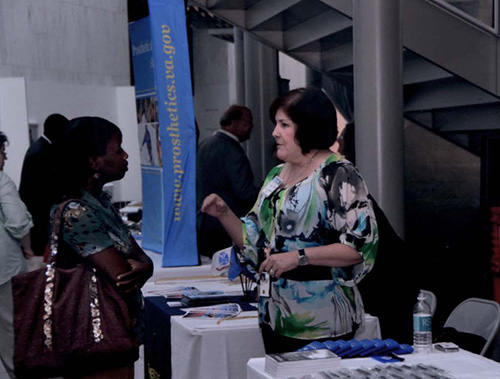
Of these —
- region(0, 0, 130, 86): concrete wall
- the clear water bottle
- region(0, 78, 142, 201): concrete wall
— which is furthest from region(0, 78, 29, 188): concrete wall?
the clear water bottle

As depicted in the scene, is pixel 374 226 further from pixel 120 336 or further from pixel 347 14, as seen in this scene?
pixel 347 14

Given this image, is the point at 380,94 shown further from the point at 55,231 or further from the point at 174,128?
the point at 55,231

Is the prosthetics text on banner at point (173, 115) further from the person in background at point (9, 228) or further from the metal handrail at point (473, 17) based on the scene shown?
the metal handrail at point (473, 17)

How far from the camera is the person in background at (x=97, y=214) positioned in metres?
2.22

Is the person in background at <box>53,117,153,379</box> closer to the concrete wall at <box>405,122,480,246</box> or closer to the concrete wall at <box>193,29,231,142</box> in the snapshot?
the concrete wall at <box>405,122,480,246</box>

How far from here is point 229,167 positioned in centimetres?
504

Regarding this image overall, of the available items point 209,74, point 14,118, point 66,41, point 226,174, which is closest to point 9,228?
point 226,174

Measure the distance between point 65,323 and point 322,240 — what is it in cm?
80

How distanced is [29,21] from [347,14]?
464 cm

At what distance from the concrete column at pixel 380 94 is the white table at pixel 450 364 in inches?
102

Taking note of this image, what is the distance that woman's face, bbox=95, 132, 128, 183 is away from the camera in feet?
7.74

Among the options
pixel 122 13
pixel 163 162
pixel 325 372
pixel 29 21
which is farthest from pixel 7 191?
pixel 122 13

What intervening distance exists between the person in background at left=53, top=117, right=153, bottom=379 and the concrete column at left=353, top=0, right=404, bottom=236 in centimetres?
267

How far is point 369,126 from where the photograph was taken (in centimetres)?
484
